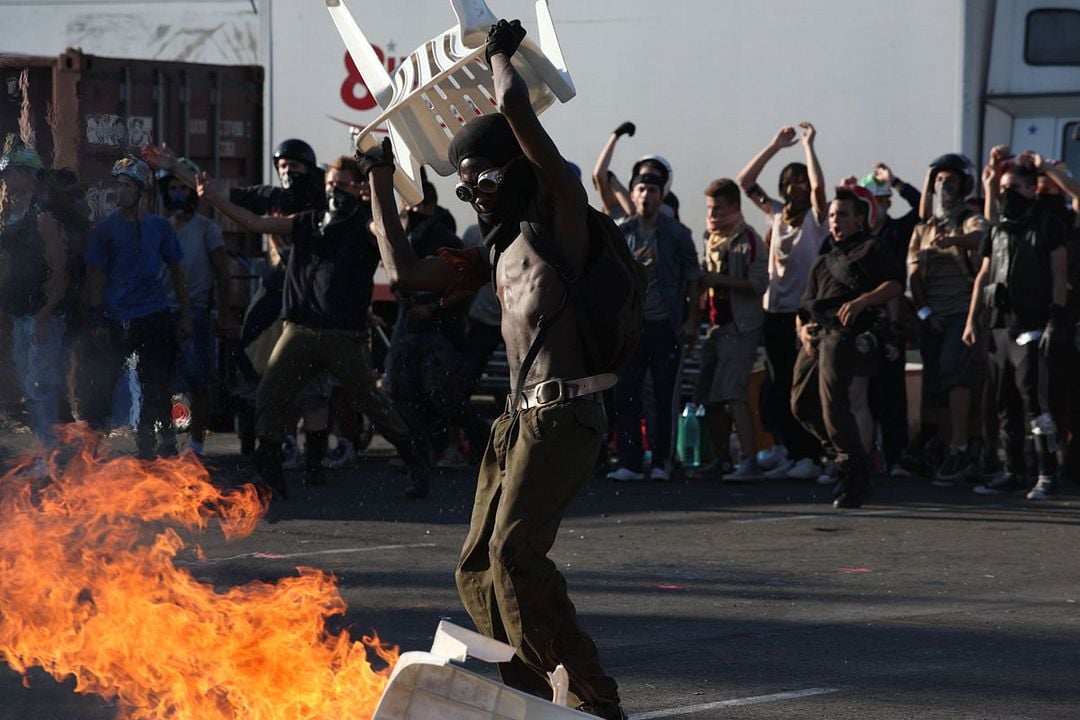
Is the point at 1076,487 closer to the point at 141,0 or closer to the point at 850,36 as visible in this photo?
the point at 850,36

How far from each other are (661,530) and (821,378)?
1464 millimetres

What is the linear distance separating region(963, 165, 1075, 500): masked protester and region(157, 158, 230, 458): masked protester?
18.0 feet

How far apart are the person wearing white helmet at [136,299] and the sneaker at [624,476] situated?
311cm

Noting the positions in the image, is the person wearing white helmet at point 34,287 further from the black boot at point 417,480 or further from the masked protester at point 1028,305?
the masked protester at point 1028,305

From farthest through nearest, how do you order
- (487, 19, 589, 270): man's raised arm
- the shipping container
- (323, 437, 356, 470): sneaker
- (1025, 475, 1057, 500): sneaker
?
the shipping container
(323, 437, 356, 470): sneaker
(1025, 475, 1057, 500): sneaker
(487, 19, 589, 270): man's raised arm

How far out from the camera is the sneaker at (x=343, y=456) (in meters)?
12.9

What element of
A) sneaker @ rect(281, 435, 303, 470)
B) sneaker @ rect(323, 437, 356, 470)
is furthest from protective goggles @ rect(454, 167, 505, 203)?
sneaker @ rect(323, 437, 356, 470)

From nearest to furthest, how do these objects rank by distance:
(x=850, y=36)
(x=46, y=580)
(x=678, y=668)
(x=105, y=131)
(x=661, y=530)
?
(x=46, y=580), (x=678, y=668), (x=661, y=530), (x=850, y=36), (x=105, y=131)

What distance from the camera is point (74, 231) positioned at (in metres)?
11.3

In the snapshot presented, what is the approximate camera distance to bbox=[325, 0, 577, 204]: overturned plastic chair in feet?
16.7

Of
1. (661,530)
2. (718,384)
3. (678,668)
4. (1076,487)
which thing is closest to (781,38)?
(718,384)

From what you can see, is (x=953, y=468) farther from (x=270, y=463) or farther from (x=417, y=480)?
(x=270, y=463)

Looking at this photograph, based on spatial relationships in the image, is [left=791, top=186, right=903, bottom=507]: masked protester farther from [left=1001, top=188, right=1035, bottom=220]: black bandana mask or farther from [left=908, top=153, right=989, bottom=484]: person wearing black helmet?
[left=908, top=153, right=989, bottom=484]: person wearing black helmet

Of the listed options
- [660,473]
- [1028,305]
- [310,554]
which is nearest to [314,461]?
[660,473]
